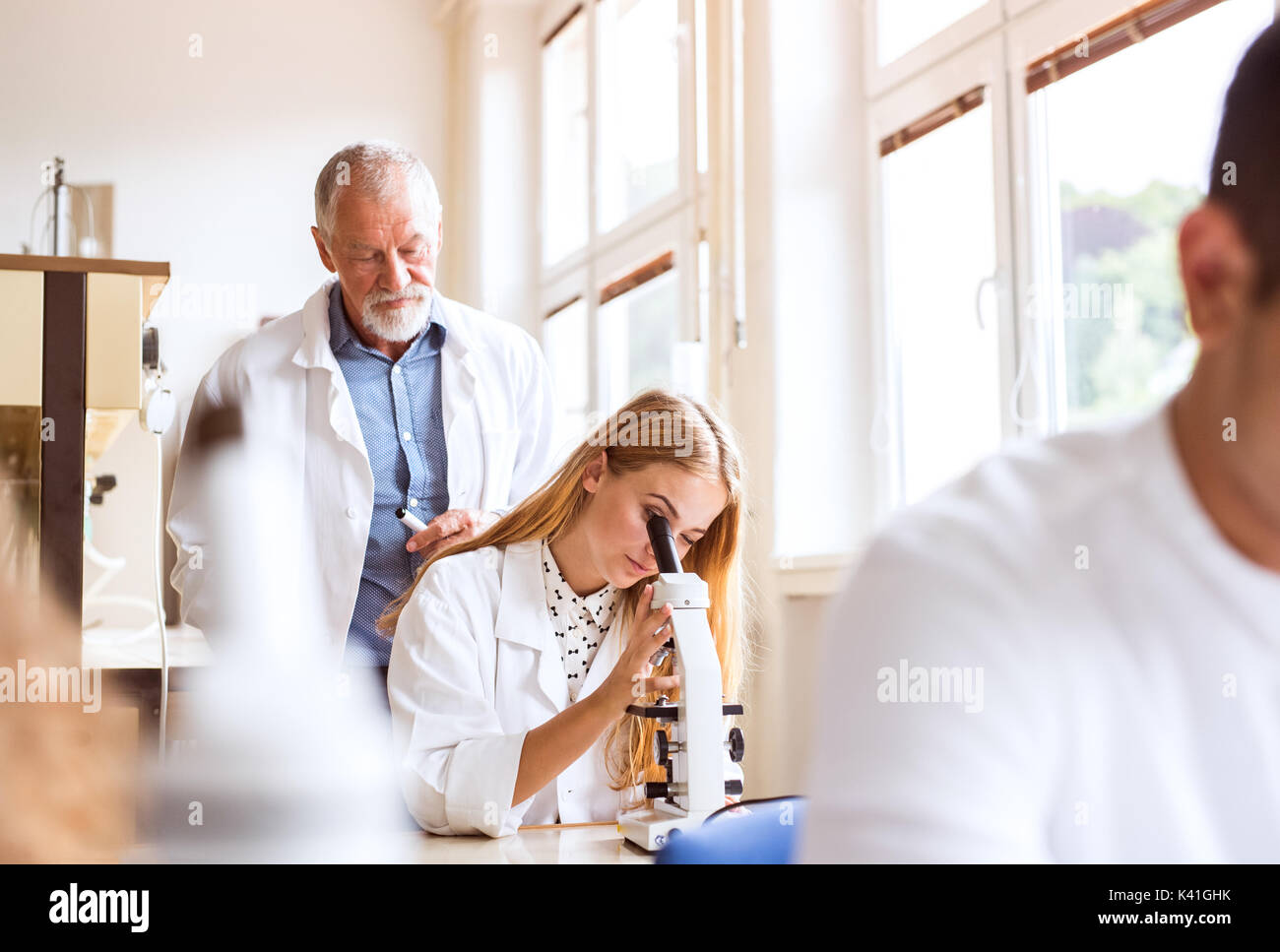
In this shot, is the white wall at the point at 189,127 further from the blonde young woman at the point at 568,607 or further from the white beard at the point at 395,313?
the blonde young woman at the point at 568,607

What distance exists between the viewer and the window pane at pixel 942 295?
6.23ft

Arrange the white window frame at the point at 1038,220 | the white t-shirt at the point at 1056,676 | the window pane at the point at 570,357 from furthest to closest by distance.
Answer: the window pane at the point at 570,357 < the white window frame at the point at 1038,220 < the white t-shirt at the point at 1056,676

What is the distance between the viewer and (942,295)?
81.8 inches

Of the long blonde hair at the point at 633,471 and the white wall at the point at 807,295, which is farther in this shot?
the white wall at the point at 807,295

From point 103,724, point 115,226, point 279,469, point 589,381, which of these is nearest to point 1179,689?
point 103,724

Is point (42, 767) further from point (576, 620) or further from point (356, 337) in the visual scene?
point (356, 337)

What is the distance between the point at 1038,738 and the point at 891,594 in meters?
0.07

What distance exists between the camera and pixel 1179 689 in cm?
36

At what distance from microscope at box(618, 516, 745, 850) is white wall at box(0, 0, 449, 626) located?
1479 millimetres

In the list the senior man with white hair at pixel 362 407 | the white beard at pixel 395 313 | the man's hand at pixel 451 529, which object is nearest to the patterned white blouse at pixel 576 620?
the man's hand at pixel 451 529

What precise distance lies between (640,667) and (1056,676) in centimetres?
77

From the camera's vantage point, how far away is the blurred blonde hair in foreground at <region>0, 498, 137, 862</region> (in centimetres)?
48

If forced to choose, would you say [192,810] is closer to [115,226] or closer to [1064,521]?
[1064,521]

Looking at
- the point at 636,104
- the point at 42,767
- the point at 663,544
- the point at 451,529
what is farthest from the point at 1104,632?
the point at 636,104
